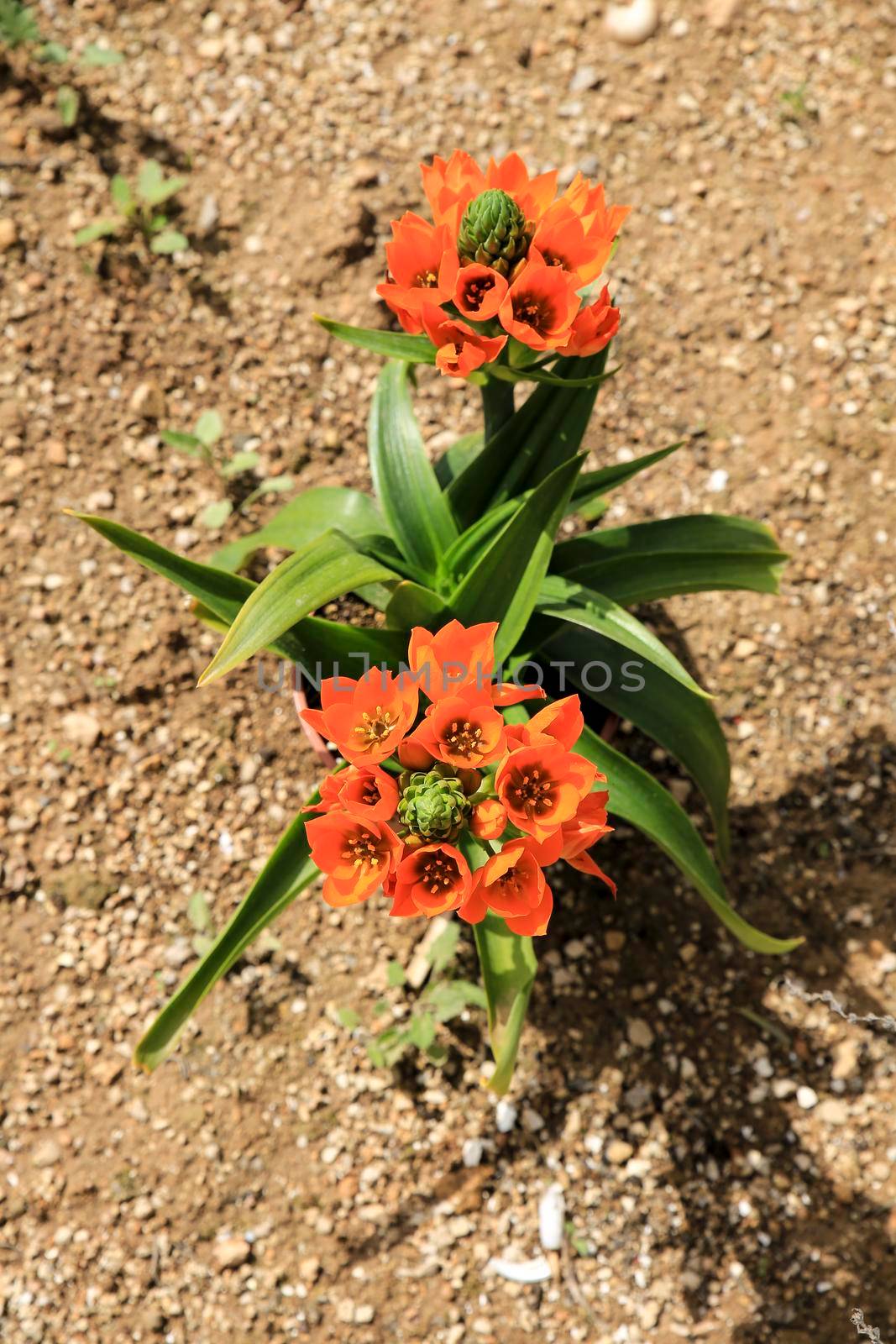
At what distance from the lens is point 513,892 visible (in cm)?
141

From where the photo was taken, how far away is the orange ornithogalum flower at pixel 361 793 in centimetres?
134

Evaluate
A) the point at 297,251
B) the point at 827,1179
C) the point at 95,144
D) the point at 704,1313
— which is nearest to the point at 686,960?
the point at 827,1179

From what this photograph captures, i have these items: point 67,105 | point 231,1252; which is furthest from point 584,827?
point 67,105

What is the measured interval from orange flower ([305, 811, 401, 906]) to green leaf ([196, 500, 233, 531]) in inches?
57.7

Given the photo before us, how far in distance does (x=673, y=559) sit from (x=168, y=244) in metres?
1.81

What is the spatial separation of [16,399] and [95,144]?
84 cm

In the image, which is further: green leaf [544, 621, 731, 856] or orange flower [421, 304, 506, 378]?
green leaf [544, 621, 731, 856]

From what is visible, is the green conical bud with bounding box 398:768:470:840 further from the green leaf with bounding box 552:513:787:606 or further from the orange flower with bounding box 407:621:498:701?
the green leaf with bounding box 552:513:787:606

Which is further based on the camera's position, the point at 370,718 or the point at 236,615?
the point at 236,615

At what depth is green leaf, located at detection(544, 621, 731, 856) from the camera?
2043 mm

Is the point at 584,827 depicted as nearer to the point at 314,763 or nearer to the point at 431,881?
the point at 431,881

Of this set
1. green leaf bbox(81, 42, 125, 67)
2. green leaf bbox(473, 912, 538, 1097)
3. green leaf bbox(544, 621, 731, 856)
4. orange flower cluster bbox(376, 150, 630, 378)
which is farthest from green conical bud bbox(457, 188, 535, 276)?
green leaf bbox(81, 42, 125, 67)

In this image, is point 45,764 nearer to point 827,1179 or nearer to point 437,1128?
point 437,1128

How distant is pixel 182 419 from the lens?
2.81 meters
